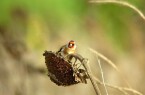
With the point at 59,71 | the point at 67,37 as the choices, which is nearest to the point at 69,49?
the point at 59,71

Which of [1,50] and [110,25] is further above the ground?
[110,25]

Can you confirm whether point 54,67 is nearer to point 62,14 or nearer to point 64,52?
point 64,52

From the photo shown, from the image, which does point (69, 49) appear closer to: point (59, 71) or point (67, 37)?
point (59, 71)

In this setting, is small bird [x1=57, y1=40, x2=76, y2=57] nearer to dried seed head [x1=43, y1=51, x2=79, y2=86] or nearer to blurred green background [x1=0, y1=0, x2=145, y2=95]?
dried seed head [x1=43, y1=51, x2=79, y2=86]

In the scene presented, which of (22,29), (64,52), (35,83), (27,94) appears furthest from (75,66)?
(22,29)

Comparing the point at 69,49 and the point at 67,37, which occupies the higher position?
the point at 67,37

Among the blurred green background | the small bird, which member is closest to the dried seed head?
the small bird
